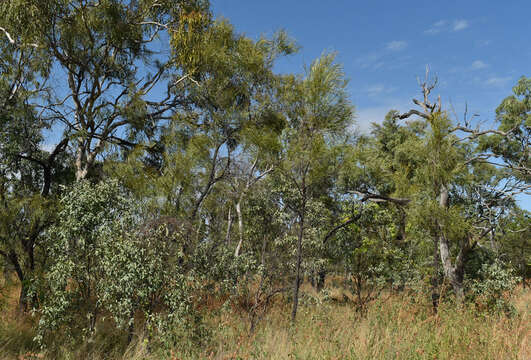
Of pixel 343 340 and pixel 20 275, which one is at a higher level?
pixel 20 275

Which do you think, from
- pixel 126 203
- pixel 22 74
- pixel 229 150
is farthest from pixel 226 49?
pixel 126 203

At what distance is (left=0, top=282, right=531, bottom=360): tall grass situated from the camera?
495 centimetres

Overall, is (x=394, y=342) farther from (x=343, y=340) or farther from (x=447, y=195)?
(x=447, y=195)

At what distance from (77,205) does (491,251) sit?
38.0 feet

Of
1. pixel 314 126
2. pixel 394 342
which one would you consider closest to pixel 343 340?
pixel 394 342

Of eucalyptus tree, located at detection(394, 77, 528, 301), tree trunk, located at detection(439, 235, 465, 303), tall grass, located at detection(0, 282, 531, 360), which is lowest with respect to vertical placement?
tall grass, located at detection(0, 282, 531, 360)

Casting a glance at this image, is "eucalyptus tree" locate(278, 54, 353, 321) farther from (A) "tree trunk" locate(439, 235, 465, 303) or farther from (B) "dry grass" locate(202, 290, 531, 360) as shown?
(A) "tree trunk" locate(439, 235, 465, 303)

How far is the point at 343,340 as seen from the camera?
5.75 meters

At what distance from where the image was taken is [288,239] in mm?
10898

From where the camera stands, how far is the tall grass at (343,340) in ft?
16.2

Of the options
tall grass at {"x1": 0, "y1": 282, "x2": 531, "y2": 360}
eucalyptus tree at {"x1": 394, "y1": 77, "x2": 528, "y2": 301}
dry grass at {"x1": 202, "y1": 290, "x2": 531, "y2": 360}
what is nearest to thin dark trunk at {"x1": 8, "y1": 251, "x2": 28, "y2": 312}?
tall grass at {"x1": 0, "y1": 282, "x2": 531, "y2": 360}

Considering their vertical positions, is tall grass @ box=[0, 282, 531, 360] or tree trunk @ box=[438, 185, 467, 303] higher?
tree trunk @ box=[438, 185, 467, 303]

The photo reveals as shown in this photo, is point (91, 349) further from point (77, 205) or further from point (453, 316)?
point (453, 316)

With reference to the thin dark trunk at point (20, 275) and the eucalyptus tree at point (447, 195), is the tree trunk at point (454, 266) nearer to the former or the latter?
the eucalyptus tree at point (447, 195)
